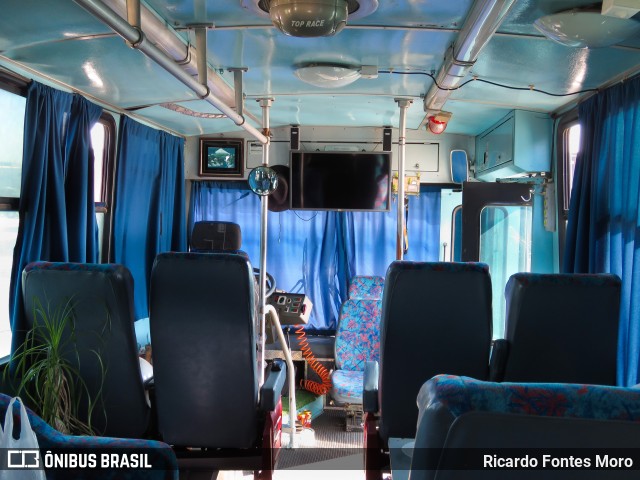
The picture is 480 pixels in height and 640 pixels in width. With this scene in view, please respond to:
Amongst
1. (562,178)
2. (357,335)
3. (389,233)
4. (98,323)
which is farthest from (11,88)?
(562,178)

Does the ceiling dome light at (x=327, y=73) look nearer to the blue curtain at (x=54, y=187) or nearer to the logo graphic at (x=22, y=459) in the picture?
the blue curtain at (x=54, y=187)

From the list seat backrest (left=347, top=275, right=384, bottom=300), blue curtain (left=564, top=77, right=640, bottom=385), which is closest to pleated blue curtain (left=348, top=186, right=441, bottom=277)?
seat backrest (left=347, top=275, right=384, bottom=300)

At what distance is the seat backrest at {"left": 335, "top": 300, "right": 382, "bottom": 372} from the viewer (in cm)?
436

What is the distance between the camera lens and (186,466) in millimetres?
2232

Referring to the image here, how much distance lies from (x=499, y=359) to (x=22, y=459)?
65.3 inches

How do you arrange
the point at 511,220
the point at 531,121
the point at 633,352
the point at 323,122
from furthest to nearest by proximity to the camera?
the point at 323,122
the point at 511,220
the point at 531,121
the point at 633,352

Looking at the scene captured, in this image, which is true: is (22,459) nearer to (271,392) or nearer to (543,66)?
(271,392)

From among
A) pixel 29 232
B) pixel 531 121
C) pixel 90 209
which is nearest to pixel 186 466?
pixel 29 232

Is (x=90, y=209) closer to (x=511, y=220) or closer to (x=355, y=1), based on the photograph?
(x=355, y=1)

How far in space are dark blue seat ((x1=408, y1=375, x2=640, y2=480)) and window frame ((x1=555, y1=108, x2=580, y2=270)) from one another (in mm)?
3509

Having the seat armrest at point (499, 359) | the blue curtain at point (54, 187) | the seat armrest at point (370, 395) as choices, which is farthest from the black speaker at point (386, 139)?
the seat armrest at point (499, 359)

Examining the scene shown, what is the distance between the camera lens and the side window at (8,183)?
110 inches

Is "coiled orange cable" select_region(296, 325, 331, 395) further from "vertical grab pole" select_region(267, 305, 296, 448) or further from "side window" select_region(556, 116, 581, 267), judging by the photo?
"side window" select_region(556, 116, 581, 267)

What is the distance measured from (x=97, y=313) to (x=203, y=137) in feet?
11.8
